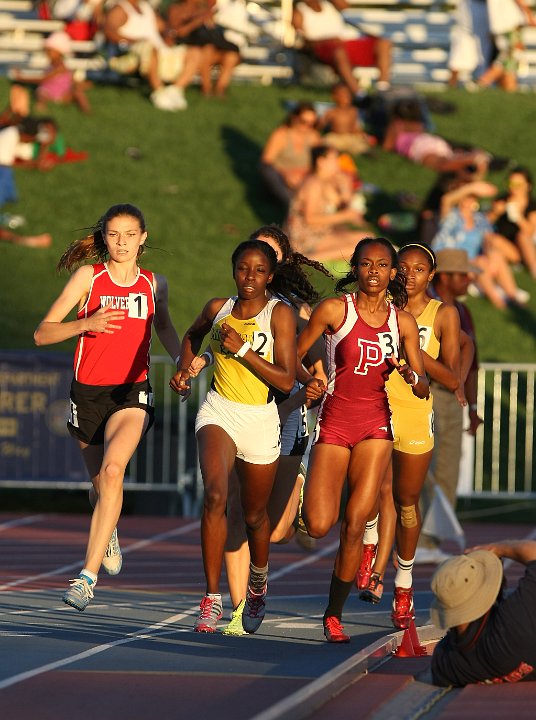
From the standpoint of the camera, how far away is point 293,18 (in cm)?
2719

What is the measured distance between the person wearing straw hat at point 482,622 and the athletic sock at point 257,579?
1.75 m

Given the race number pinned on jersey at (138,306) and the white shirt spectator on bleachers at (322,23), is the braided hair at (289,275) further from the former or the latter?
the white shirt spectator on bleachers at (322,23)

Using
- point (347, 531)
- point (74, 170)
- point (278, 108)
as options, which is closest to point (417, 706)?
point (347, 531)

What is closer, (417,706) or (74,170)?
(417,706)

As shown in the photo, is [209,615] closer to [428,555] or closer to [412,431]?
[412,431]

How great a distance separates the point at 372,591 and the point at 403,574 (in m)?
0.86

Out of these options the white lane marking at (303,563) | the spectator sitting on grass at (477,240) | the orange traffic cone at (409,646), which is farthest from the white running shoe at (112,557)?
the spectator sitting on grass at (477,240)

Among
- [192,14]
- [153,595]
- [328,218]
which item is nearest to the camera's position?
[153,595]

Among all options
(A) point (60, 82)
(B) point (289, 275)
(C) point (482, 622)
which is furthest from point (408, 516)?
(A) point (60, 82)

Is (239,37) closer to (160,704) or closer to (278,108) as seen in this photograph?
(278,108)

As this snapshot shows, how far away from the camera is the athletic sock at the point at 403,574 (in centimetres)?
965

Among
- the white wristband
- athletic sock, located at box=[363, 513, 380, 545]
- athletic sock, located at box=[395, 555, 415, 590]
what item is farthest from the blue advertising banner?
the white wristband

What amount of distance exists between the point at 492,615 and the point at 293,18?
816 inches

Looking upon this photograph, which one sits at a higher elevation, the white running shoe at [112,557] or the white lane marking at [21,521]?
the white running shoe at [112,557]
